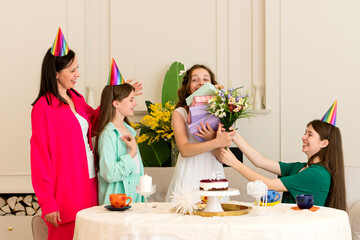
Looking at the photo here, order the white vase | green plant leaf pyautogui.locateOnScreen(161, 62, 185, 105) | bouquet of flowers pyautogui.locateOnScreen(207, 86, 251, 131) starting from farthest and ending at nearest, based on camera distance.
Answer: the white vase < green plant leaf pyautogui.locateOnScreen(161, 62, 185, 105) < bouquet of flowers pyautogui.locateOnScreen(207, 86, 251, 131)

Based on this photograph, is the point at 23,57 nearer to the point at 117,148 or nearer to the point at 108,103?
the point at 108,103

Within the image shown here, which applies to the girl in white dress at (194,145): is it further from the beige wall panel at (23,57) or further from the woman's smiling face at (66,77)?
the beige wall panel at (23,57)

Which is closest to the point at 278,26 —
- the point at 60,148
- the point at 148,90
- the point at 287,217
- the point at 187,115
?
the point at 148,90

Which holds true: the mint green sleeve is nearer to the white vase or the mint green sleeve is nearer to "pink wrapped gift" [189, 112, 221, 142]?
"pink wrapped gift" [189, 112, 221, 142]

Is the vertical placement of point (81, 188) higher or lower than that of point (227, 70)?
lower

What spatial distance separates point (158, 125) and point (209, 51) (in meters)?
1.04

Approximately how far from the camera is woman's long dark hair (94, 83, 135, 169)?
8.89 feet

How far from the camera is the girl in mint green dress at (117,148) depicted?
2.51 m

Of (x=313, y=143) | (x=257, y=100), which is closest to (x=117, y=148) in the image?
(x=313, y=143)

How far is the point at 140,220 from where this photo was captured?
1.75 meters

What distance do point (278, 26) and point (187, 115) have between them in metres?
1.99

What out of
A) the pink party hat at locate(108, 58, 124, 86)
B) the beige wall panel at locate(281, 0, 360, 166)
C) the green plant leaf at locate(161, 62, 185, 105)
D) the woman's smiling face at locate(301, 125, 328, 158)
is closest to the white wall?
the beige wall panel at locate(281, 0, 360, 166)

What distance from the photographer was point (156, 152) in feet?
12.8

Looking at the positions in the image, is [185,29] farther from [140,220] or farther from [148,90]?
[140,220]
